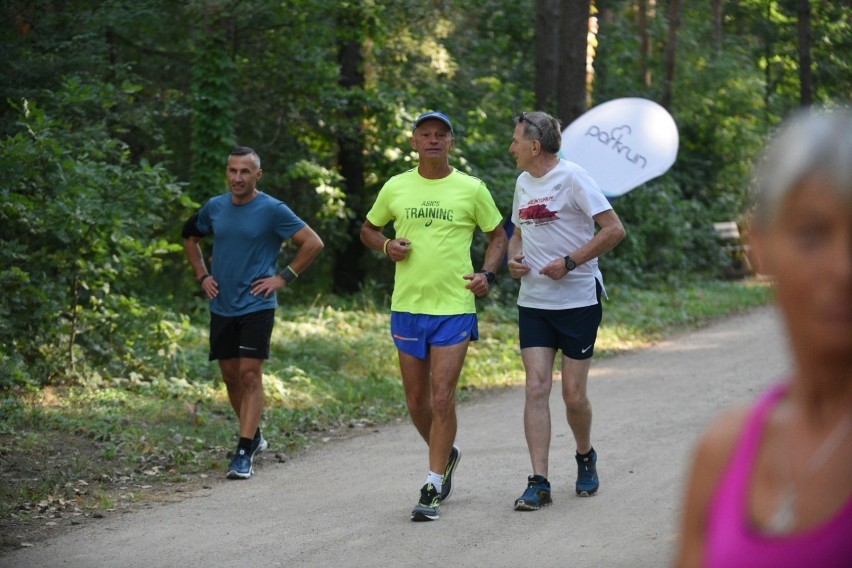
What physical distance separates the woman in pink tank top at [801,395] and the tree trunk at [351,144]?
1667cm

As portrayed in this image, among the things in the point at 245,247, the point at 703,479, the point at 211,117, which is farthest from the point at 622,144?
the point at 703,479

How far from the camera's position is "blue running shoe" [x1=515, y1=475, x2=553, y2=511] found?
7.27 m

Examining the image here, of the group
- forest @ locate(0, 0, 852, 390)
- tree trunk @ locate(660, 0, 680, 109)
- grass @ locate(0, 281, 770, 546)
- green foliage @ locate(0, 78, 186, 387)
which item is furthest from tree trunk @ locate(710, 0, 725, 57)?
green foliage @ locate(0, 78, 186, 387)

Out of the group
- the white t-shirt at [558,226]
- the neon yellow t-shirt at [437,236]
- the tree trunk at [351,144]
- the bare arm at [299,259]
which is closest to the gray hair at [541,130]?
the white t-shirt at [558,226]

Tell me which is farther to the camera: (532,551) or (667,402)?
(667,402)

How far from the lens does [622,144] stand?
10820 mm

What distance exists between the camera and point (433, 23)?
65.3 feet

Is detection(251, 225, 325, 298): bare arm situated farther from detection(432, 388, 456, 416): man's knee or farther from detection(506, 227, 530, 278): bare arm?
detection(432, 388, 456, 416): man's knee

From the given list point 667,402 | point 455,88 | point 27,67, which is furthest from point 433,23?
point 667,402

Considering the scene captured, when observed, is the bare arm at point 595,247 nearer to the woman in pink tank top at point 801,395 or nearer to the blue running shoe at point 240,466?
the blue running shoe at point 240,466

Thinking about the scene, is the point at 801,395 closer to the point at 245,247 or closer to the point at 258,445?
the point at 245,247

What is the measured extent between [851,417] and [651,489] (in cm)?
642

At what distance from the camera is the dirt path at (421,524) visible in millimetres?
6438

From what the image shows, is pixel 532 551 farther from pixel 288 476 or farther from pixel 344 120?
pixel 344 120
